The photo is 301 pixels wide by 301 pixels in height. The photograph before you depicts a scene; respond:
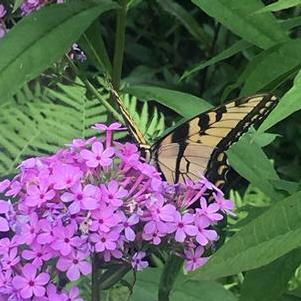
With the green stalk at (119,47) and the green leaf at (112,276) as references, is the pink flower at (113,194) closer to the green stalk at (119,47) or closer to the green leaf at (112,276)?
the green leaf at (112,276)

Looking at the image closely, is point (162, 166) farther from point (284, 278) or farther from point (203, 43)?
point (203, 43)

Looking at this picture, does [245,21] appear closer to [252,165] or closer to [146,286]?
[252,165]

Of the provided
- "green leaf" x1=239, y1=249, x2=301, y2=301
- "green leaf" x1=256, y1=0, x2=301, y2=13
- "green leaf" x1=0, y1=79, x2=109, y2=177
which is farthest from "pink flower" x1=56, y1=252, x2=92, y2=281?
"green leaf" x1=0, y1=79, x2=109, y2=177

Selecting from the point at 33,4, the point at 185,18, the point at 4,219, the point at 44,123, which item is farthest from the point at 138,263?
the point at 185,18

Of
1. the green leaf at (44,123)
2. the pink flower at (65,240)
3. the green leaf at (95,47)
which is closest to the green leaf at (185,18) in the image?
the green leaf at (44,123)

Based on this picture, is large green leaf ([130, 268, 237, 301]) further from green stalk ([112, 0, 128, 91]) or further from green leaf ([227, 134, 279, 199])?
green stalk ([112, 0, 128, 91])

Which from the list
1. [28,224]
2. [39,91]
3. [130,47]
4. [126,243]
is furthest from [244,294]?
[130,47]
